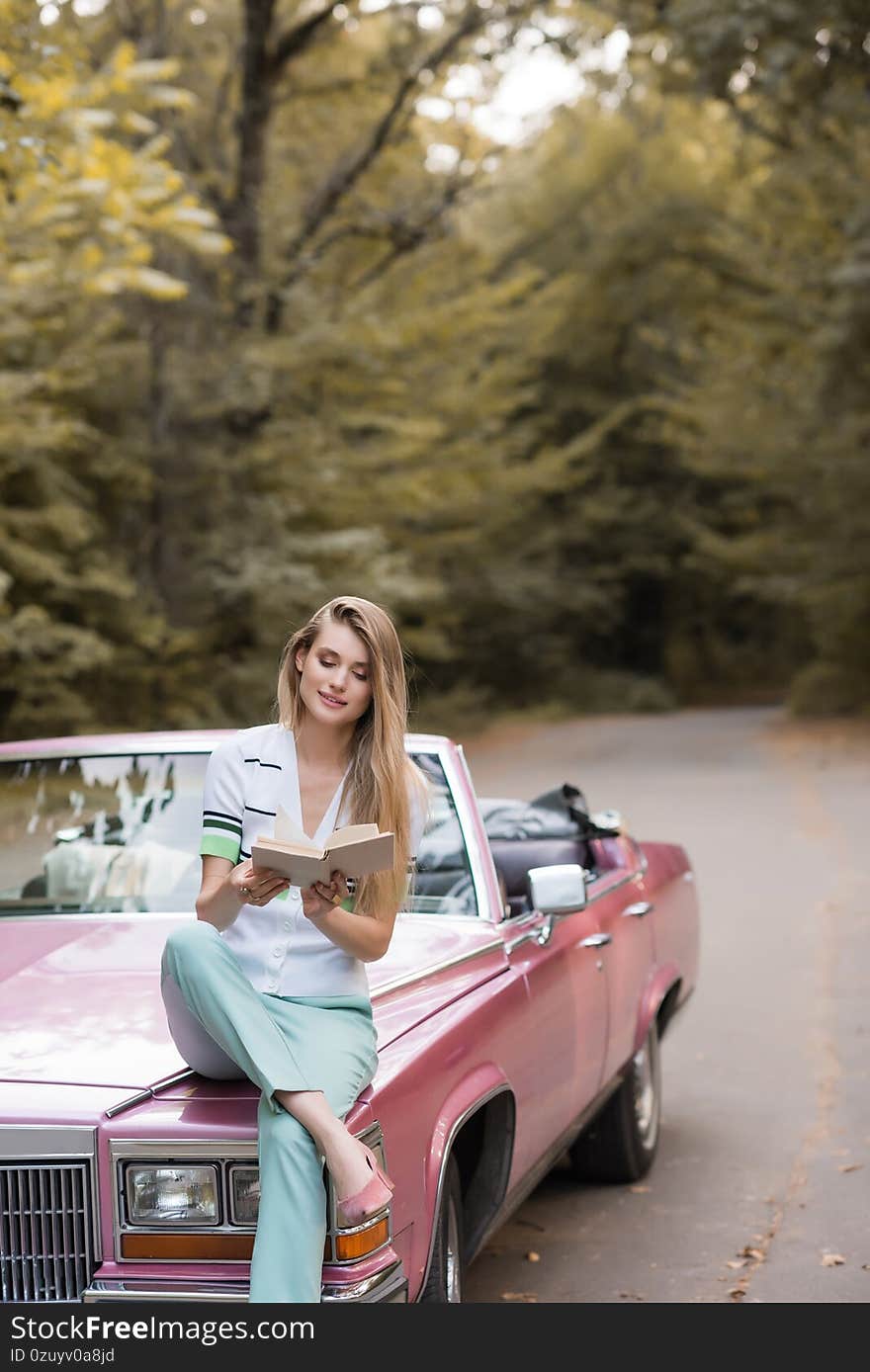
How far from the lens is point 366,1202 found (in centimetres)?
291

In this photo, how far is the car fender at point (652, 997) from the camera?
5781mm

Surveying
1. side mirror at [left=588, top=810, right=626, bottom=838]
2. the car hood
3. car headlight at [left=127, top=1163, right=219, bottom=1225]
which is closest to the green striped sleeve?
the car hood

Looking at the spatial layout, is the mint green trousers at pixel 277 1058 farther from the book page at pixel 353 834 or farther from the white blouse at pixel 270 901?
the book page at pixel 353 834

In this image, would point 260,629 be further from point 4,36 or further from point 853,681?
point 853,681

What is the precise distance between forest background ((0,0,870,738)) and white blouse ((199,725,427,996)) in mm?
6496

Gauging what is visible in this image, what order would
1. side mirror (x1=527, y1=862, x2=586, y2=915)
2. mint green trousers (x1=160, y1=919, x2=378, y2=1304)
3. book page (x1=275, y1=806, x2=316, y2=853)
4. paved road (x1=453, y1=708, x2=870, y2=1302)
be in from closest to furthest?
mint green trousers (x1=160, y1=919, x2=378, y2=1304), book page (x1=275, y1=806, x2=316, y2=853), side mirror (x1=527, y1=862, x2=586, y2=915), paved road (x1=453, y1=708, x2=870, y2=1302)

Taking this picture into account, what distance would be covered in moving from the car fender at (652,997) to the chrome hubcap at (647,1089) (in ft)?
0.21

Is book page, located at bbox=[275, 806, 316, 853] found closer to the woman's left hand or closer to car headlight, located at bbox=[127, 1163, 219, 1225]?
the woman's left hand

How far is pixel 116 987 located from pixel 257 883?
88 cm

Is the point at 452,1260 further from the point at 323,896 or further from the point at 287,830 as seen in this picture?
the point at 287,830

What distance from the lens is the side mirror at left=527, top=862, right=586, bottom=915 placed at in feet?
14.5

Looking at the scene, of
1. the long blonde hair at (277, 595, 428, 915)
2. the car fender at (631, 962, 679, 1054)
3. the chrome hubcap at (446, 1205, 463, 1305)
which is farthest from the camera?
the car fender at (631, 962, 679, 1054)

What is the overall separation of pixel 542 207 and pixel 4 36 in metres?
33.0

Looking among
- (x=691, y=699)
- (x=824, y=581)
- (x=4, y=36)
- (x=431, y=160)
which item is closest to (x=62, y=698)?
(x=4, y=36)
